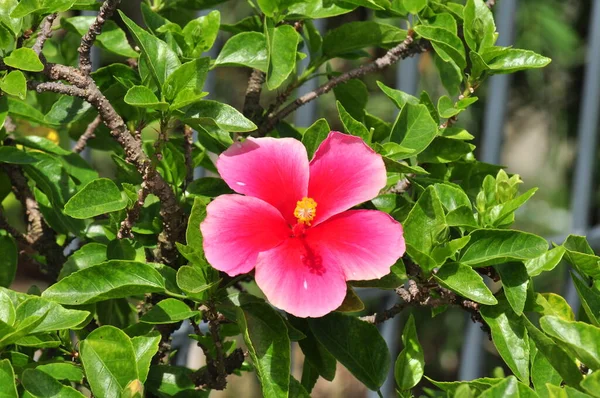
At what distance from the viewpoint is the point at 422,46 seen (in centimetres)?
130

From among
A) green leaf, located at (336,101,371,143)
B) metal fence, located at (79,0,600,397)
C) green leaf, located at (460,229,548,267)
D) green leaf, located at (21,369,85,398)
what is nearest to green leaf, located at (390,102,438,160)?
green leaf, located at (336,101,371,143)

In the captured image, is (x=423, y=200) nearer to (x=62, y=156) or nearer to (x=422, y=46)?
(x=422, y=46)

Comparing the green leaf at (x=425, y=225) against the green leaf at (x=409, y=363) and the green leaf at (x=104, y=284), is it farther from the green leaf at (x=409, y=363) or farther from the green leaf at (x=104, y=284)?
the green leaf at (x=104, y=284)

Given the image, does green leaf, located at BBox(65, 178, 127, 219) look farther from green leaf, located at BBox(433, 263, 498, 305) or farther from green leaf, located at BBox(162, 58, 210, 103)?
green leaf, located at BBox(433, 263, 498, 305)

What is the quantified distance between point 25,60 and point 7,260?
35 centimetres

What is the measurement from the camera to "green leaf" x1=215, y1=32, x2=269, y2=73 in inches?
46.3

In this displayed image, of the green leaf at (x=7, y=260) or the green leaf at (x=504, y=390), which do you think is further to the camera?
the green leaf at (x=7, y=260)

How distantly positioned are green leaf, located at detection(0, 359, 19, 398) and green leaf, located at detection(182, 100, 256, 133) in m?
0.33

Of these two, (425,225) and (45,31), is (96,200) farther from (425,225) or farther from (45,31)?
(425,225)

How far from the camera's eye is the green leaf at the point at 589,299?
41.2 inches

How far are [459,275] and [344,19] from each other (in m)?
3.08

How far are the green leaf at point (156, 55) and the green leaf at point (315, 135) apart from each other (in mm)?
178

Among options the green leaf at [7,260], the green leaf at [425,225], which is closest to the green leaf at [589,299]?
the green leaf at [425,225]

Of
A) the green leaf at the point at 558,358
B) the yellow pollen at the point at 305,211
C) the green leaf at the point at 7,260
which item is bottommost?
the green leaf at the point at 7,260
